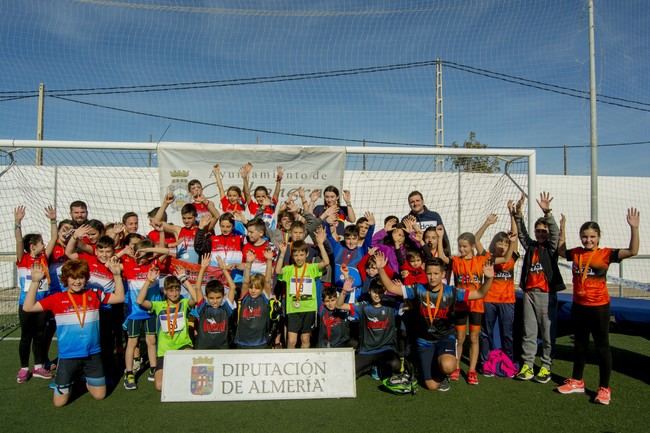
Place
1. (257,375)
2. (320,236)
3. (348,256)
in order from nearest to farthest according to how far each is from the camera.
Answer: (257,375) → (320,236) → (348,256)

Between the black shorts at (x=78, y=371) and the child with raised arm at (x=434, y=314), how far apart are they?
276cm

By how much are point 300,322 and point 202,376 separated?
1149 millimetres

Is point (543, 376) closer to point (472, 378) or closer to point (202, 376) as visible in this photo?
point (472, 378)

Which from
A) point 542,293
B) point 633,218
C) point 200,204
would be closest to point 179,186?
point 200,204

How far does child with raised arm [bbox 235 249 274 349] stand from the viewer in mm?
4855

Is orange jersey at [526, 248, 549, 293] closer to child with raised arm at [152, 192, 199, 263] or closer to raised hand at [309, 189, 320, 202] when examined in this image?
raised hand at [309, 189, 320, 202]

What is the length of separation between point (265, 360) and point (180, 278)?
1.24 m

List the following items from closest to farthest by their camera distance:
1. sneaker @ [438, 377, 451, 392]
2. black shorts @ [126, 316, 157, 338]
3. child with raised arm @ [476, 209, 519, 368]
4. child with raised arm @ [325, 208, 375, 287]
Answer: sneaker @ [438, 377, 451, 392] → black shorts @ [126, 316, 157, 338] → child with raised arm @ [476, 209, 519, 368] → child with raised arm @ [325, 208, 375, 287]

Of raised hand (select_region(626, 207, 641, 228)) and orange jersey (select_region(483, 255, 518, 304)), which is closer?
raised hand (select_region(626, 207, 641, 228))

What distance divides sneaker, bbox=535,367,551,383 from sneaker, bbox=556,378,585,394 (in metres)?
0.28

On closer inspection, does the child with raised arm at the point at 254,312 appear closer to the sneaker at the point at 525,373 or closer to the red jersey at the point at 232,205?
the red jersey at the point at 232,205

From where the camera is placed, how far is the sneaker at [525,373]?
4859mm

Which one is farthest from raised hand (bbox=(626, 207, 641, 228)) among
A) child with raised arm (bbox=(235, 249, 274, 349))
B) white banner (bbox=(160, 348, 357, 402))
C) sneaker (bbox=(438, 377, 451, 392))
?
child with raised arm (bbox=(235, 249, 274, 349))

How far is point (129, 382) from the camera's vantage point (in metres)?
4.58
